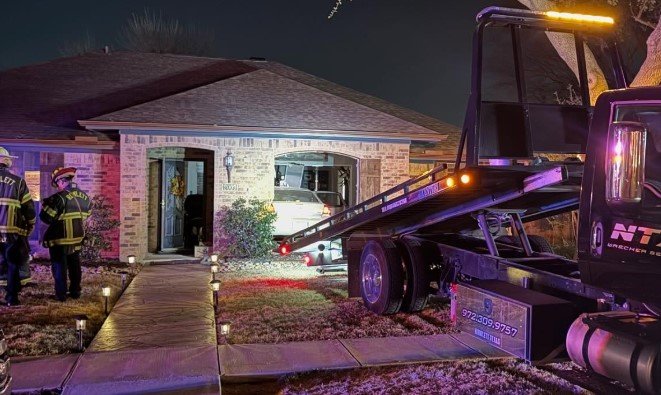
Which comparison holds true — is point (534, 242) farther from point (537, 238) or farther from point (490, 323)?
point (490, 323)

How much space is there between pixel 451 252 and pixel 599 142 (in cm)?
310

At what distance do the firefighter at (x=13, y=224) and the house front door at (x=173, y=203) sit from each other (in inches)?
261

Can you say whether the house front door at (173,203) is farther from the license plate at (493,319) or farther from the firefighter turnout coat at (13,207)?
the license plate at (493,319)

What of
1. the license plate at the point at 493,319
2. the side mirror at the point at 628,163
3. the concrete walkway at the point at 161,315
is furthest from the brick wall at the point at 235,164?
the side mirror at the point at 628,163

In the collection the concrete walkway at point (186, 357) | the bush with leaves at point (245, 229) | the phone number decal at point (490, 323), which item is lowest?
the concrete walkway at point (186, 357)

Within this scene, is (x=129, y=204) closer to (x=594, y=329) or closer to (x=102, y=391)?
(x=102, y=391)

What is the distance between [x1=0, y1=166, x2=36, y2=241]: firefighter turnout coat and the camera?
828 centimetres

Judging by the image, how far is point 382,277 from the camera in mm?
8016

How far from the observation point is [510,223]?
23.9 feet

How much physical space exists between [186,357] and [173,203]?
9.60 meters

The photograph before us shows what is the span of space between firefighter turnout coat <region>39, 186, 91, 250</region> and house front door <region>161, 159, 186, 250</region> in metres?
6.43

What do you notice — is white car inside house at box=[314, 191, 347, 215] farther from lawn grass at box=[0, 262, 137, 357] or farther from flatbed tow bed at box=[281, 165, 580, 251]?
flatbed tow bed at box=[281, 165, 580, 251]

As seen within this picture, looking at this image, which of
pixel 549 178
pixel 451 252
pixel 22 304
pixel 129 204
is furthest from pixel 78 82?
pixel 549 178

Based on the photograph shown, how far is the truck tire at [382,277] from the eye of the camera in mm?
7855
